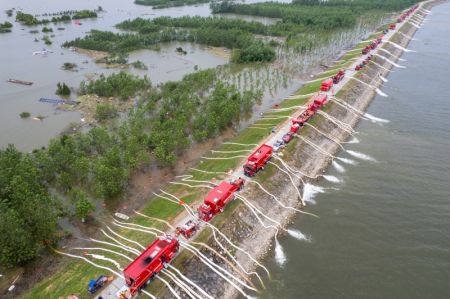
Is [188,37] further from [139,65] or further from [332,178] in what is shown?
[332,178]

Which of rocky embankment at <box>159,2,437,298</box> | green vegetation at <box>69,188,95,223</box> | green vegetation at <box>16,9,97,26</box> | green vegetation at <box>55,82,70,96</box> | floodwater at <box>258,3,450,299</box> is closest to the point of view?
rocky embankment at <box>159,2,437,298</box>

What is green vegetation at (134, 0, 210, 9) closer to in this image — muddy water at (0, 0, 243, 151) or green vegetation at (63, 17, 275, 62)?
muddy water at (0, 0, 243, 151)

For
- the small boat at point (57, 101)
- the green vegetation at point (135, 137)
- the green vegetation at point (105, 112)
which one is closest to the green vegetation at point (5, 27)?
the small boat at point (57, 101)

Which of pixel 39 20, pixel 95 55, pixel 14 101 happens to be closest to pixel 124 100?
pixel 14 101

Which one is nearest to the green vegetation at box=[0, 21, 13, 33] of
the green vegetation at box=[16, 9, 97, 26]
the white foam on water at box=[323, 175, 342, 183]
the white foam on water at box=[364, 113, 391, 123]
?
the green vegetation at box=[16, 9, 97, 26]

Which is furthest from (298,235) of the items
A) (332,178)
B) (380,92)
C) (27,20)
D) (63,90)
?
(27,20)

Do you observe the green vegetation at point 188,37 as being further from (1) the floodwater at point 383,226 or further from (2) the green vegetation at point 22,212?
(2) the green vegetation at point 22,212
